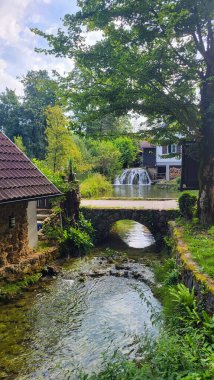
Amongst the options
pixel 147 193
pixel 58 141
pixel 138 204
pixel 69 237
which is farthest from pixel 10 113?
pixel 69 237

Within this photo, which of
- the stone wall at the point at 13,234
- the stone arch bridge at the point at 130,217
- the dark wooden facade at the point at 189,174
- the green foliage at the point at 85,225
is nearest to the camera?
the stone wall at the point at 13,234

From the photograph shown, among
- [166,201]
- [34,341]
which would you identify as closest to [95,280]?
[34,341]

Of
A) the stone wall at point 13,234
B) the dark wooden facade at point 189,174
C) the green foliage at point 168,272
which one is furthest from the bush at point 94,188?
the stone wall at point 13,234

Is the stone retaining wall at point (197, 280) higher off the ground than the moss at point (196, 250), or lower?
lower

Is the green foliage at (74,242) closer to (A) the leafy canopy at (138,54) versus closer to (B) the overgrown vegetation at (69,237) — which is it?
(B) the overgrown vegetation at (69,237)

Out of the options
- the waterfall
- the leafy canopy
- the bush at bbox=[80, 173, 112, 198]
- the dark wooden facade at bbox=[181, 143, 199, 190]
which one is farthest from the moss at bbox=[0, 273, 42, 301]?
the waterfall

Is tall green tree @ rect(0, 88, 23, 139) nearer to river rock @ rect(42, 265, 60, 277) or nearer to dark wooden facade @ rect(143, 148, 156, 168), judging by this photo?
dark wooden facade @ rect(143, 148, 156, 168)

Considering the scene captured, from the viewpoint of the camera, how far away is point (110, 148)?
136ft

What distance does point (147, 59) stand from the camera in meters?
10.2

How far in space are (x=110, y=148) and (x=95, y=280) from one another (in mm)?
31259

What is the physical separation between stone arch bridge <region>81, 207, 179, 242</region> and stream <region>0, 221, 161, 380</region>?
3.64 m

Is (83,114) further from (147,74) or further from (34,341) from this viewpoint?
(34,341)

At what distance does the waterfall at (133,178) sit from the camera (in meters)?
45.1

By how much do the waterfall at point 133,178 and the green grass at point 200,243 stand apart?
102 ft
